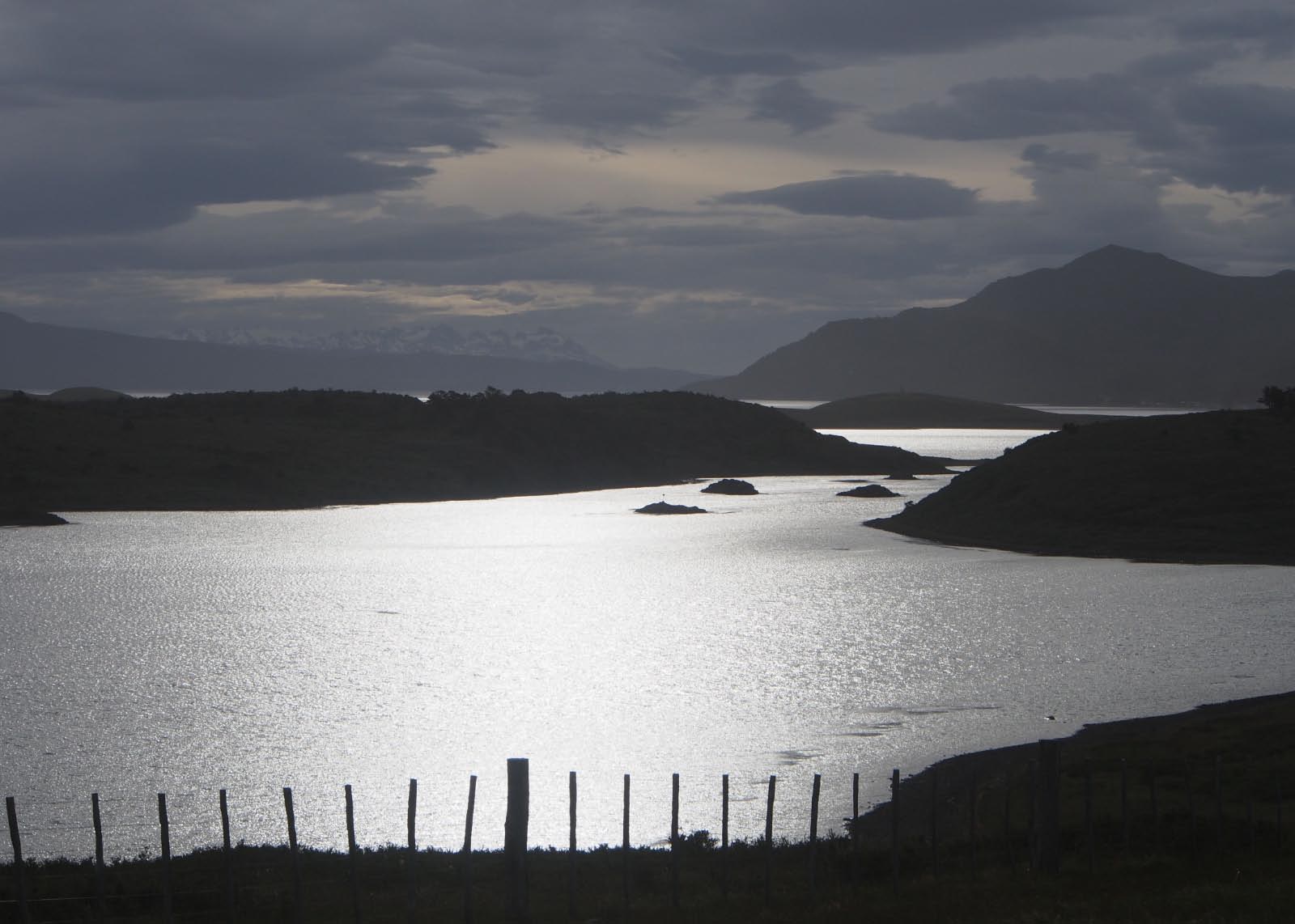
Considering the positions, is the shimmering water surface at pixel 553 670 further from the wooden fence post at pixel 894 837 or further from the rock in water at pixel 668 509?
the rock in water at pixel 668 509

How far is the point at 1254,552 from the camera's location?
231 feet

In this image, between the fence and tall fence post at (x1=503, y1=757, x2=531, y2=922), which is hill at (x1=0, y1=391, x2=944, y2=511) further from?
tall fence post at (x1=503, y1=757, x2=531, y2=922)

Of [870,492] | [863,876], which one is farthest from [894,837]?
[870,492]

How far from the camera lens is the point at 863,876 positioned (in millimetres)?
19281

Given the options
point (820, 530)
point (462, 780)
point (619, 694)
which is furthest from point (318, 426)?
point (462, 780)

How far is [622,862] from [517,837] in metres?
3.99

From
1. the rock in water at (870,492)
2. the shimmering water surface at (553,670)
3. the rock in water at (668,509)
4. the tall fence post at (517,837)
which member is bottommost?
the shimmering water surface at (553,670)

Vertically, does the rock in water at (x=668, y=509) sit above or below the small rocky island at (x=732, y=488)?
below

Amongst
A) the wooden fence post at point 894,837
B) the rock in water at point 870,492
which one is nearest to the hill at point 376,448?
the rock in water at point 870,492

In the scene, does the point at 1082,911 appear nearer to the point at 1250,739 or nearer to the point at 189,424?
the point at 1250,739

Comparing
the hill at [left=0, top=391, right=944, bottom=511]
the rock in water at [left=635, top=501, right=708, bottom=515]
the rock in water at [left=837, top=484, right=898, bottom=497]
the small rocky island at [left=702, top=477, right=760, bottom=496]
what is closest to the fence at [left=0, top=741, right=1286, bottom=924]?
the rock in water at [left=635, top=501, right=708, bottom=515]

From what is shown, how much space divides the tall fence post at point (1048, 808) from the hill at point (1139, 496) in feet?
185

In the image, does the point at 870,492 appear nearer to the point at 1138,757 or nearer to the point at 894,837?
the point at 1138,757

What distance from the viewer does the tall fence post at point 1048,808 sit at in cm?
1772
